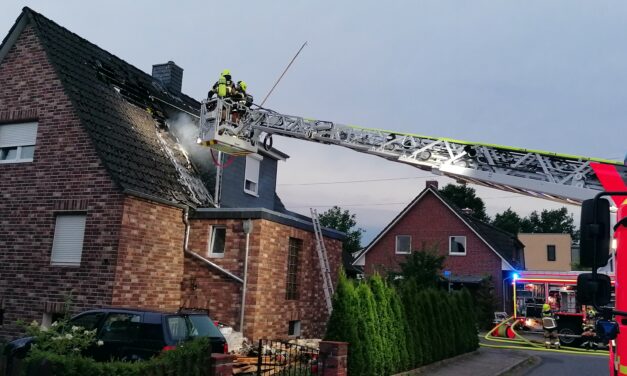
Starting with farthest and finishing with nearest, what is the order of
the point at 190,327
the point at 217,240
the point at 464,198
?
the point at 464,198 < the point at 217,240 < the point at 190,327

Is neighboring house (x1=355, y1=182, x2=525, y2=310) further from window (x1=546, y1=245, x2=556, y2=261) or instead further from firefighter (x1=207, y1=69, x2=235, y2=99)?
firefighter (x1=207, y1=69, x2=235, y2=99)

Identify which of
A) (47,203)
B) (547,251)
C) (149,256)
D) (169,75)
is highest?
(169,75)

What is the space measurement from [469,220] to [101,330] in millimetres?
27196

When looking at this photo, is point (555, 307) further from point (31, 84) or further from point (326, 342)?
point (31, 84)

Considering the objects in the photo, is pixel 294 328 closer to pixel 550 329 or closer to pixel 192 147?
pixel 192 147

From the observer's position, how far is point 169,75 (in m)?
21.5

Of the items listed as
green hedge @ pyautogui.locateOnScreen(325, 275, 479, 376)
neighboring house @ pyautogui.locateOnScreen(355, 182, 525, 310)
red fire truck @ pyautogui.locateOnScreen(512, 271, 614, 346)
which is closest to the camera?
green hedge @ pyautogui.locateOnScreen(325, 275, 479, 376)

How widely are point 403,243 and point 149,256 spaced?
23.9 metres

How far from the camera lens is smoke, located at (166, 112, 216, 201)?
16406mm

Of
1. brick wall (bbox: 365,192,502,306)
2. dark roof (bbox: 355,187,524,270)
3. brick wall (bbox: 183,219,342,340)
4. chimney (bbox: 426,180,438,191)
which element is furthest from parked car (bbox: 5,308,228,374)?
chimney (bbox: 426,180,438,191)

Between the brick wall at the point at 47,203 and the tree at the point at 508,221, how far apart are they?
74.6m

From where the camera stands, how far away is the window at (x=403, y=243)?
3438cm

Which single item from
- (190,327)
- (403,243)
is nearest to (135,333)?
(190,327)

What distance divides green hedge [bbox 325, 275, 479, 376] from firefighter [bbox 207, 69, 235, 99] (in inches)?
222
